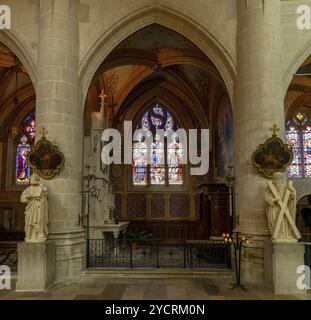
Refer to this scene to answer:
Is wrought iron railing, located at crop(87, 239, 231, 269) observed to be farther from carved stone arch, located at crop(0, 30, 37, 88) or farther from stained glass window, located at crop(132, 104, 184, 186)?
stained glass window, located at crop(132, 104, 184, 186)

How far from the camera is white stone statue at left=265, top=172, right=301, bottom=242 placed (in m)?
8.08

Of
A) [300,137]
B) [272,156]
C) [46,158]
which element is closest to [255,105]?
[272,156]

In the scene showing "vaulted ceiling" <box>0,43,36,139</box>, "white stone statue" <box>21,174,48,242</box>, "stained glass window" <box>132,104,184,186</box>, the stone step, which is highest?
Result: "vaulted ceiling" <box>0,43,36,139</box>

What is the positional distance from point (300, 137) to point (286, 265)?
1223 centimetres

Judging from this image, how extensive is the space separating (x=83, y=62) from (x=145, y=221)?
1031cm

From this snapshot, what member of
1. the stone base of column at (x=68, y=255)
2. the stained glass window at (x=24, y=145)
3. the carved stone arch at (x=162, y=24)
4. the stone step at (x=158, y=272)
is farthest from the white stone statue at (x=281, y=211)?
the stained glass window at (x=24, y=145)

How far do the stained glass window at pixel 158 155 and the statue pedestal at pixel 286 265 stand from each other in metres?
11.7

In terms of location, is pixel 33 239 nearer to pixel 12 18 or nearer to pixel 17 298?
pixel 17 298

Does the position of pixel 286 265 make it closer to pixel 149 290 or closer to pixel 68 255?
pixel 149 290

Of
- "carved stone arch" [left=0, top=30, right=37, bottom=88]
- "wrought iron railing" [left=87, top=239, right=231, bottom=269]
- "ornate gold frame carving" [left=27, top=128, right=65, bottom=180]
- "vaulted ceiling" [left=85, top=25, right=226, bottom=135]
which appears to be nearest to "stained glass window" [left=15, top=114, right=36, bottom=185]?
"vaulted ceiling" [left=85, top=25, right=226, bottom=135]

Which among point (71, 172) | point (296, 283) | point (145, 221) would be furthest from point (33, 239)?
point (145, 221)

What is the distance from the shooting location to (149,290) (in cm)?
795

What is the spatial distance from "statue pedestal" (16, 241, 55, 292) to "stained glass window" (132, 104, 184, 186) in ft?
37.8

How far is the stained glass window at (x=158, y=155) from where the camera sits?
64.1 ft
